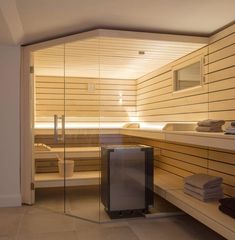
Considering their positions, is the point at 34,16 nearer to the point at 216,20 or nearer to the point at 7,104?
the point at 7,104

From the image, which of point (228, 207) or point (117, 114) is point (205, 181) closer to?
point (228, 207)

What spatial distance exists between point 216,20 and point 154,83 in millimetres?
1713

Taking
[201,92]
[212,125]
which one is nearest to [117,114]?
[201,92]

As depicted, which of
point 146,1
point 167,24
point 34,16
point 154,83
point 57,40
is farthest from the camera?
point 154,83

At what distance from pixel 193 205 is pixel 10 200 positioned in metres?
2.21

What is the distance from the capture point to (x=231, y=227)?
2.09 metres

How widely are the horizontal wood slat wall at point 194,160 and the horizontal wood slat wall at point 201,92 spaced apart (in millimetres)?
355

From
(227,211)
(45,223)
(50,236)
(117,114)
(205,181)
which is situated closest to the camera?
(227,211)

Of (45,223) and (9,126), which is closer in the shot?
(45,223)

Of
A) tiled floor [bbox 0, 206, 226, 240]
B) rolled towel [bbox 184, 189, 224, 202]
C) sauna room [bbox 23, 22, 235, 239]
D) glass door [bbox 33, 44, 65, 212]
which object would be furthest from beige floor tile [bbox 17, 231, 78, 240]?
rolled towel [bbox 184, 189, 224, 202]

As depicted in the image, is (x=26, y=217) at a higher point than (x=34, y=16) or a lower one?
lower

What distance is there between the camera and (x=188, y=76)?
366 cm

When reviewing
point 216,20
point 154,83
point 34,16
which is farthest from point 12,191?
point 216,20

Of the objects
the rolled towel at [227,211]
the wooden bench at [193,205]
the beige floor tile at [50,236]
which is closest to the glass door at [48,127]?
the beige floor tile at [50,236]
